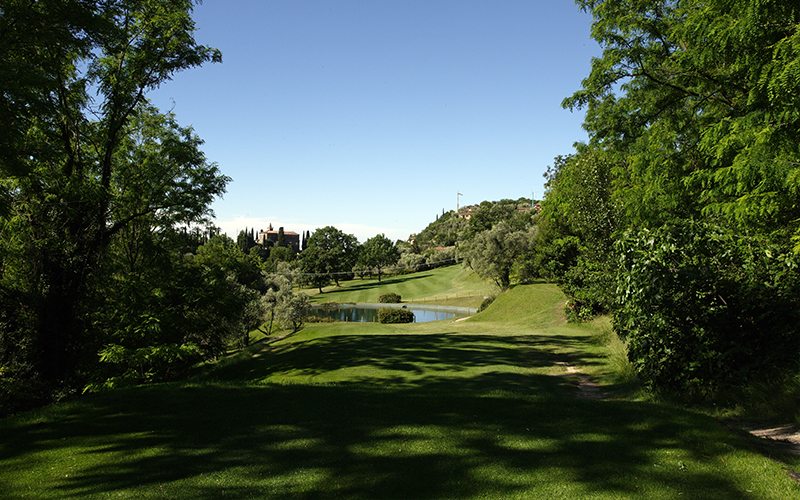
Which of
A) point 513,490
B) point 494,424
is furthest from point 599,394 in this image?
point 513,490

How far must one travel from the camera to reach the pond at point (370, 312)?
57141 millimetres

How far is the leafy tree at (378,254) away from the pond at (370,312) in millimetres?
27966

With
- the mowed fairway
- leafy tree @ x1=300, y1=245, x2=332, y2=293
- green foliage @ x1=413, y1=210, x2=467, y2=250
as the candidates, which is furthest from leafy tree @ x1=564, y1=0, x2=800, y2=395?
green foliage @ x1=413, y1=210, x2=467, y2=250

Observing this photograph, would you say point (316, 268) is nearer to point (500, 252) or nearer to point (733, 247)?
point (500, 252)

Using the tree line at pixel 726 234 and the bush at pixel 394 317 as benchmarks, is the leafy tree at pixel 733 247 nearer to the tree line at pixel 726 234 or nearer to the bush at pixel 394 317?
the tree line at pixel 726 234

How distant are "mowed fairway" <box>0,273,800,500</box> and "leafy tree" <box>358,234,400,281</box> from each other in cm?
8971

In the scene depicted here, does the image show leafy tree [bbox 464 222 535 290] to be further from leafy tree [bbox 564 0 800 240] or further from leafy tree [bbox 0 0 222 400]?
leafy tree [bbox 0 0 222 400]

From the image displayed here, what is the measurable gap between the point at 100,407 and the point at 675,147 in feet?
54.4

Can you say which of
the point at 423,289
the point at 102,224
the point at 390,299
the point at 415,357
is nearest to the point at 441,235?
the point at 423,289

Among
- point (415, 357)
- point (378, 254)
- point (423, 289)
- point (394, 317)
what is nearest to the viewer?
point (415, 357)

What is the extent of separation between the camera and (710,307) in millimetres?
8016

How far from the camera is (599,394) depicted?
10891 mm

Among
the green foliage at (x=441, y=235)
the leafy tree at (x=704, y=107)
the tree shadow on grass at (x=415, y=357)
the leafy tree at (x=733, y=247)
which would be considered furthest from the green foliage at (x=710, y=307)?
the green foliage at (x=441, y=235)

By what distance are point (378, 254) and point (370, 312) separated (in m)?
37.4
